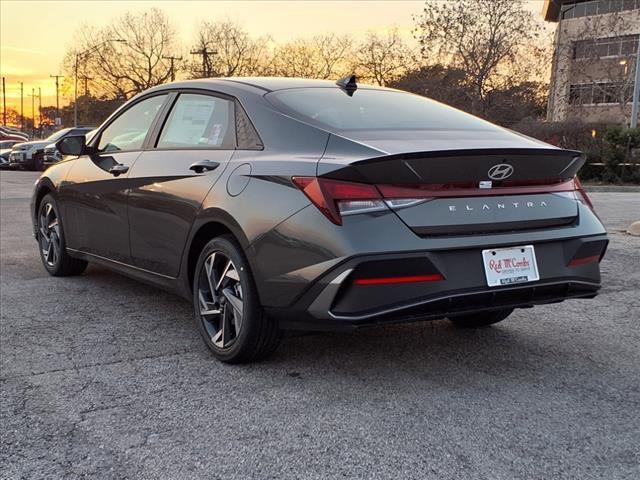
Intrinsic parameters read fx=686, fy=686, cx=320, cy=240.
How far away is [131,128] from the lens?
4984 millimetres

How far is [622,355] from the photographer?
386cm

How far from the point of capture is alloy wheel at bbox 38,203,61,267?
5902 mm

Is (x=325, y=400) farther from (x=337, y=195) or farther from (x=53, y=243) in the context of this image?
(x=53, y=243)

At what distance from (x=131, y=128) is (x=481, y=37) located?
1299 inches

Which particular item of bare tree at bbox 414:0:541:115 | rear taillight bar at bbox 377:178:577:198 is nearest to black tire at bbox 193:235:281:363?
rear taillight bar at bbox 377:178:577:198

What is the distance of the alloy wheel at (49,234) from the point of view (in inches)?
232

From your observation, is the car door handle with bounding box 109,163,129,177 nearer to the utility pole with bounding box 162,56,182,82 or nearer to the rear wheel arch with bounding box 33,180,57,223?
the rear wheel arch with bounding box 33,180,57,223

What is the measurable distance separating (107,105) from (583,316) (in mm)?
62127

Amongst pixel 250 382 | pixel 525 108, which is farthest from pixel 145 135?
pixel 525 108

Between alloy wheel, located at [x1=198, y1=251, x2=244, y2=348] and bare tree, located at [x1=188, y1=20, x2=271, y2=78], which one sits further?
bare tree, located at [x1=188, y1=20, x2=271, y2=78]

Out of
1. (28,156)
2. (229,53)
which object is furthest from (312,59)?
(28,156)

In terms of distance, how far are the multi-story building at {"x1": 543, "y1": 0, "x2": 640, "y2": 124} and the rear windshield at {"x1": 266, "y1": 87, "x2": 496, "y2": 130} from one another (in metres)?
33.0

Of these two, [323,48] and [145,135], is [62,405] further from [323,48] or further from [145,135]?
[323,48]

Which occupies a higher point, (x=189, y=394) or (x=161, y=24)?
(x=161, y=24)
